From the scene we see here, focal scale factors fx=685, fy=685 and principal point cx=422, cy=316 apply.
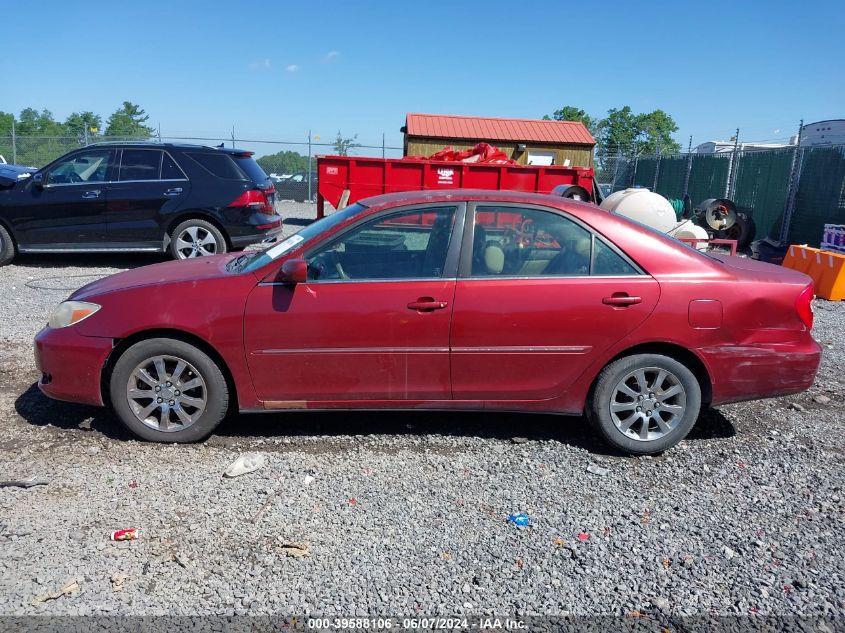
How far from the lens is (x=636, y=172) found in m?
26.8

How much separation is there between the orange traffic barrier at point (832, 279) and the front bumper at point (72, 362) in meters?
9.49

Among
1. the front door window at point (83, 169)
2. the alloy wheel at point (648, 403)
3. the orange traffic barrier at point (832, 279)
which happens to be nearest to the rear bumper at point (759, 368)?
the alloy wheel at point (648, 403)

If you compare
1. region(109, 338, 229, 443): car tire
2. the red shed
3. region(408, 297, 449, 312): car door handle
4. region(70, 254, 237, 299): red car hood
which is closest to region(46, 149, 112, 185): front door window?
region(70, 254, 237, 299): red car hood

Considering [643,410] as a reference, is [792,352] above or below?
above

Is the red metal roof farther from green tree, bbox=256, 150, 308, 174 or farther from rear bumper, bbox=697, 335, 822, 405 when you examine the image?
rear bumper, bbox=697, 335, 822, 405

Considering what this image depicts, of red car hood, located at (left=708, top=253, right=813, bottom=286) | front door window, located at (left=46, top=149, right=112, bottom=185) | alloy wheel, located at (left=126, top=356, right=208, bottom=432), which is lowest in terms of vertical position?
alloy wheel, located at (left=126, top=356, right=208, bottom=432)

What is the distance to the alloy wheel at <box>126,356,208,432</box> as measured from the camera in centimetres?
423

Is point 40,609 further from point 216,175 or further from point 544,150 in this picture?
point 544,150

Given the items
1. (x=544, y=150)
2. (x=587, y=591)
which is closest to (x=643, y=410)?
(x=587, y=591)

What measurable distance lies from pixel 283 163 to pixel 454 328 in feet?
84.4

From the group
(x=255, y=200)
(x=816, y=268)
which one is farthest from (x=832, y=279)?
(x=255, y=200)

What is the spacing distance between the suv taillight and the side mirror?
20.9ft

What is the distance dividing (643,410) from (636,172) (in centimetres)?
2429

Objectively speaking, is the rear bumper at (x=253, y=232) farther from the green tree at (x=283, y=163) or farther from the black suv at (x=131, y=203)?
the green tree at (x=283, y=163)
